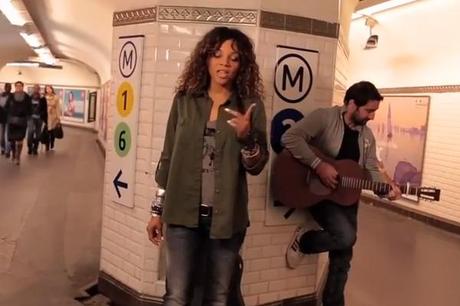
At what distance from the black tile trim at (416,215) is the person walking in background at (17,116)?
280 inches

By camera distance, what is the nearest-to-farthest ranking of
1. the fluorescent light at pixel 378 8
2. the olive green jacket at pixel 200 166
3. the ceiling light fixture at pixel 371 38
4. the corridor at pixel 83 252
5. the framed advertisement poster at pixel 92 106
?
the olive green jacket at pixel 200 166
the corridor at pixel 83 252
the fluorescent light at pixel 378 8
the ceiling light fixture at pixel 371 38
the framed advertisement poster at pixel 92 106

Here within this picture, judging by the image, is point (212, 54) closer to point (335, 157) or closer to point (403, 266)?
point (335, 157)

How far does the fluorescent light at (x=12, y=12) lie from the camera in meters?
7.92

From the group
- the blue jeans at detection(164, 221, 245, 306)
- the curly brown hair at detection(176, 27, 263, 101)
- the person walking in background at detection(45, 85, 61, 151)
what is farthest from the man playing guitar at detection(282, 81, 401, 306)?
the person walking in background at detection(45, 85, 61, 151)

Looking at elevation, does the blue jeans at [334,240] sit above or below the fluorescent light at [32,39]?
below

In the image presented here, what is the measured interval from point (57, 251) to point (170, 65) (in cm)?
247

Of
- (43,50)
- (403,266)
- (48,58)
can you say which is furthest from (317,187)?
(48,58)

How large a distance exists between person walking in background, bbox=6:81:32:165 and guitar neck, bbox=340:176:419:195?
877 centimetres

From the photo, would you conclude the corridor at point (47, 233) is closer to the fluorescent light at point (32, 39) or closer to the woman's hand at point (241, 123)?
the woman's hand at point (241, 123)

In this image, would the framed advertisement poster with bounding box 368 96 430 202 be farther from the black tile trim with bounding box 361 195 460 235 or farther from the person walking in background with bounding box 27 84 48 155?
the person walking in background with bounding box 27 84 48 155

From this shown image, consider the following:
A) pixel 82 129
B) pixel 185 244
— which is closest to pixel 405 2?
pixel 185 244

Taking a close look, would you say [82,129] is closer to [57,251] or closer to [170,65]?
[57,251]

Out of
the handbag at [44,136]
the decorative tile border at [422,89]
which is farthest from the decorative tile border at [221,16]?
the handbag at [44,136]

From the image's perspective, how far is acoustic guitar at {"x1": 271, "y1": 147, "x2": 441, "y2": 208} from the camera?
136 inches
